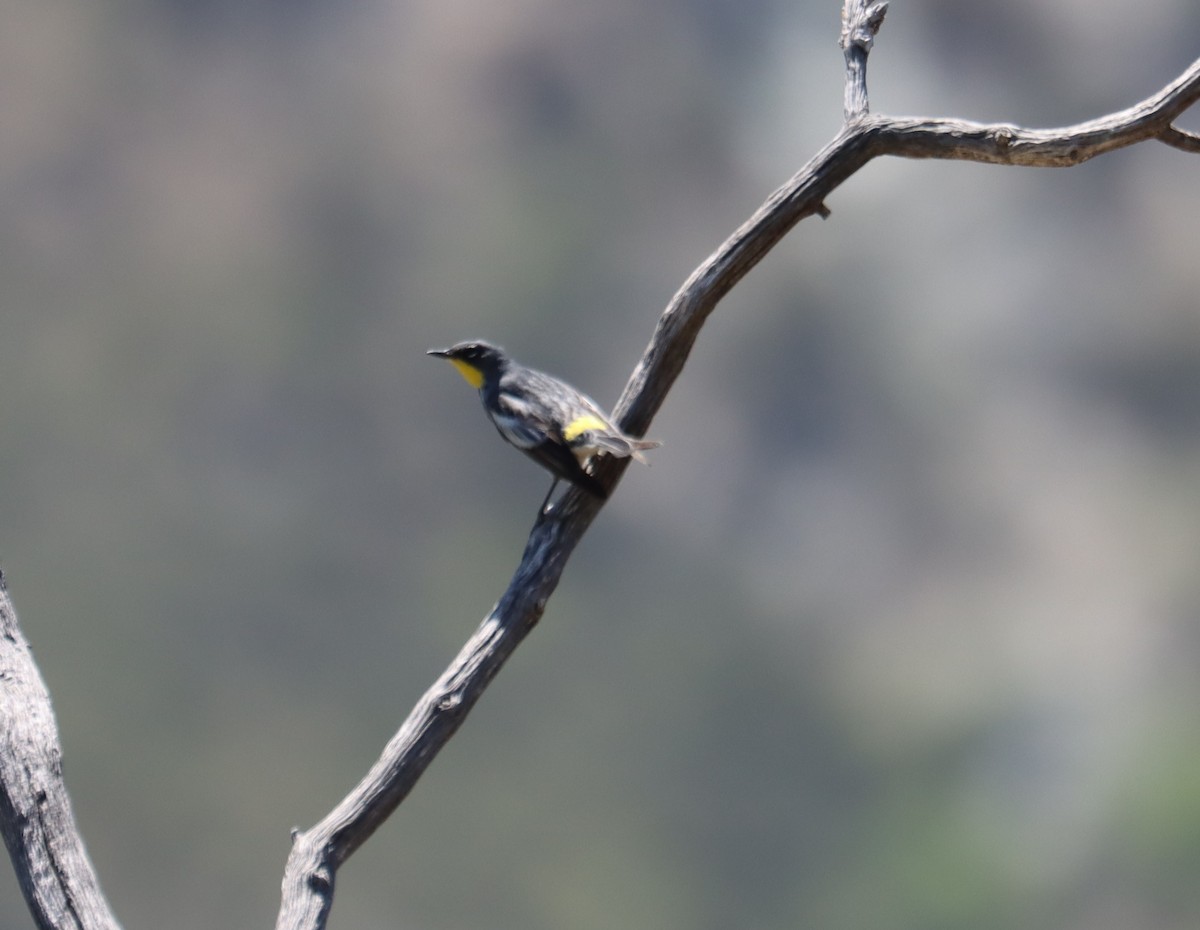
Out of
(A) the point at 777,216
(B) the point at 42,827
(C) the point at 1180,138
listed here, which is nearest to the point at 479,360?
(A) the point at 777,216

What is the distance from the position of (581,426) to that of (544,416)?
0.84ft

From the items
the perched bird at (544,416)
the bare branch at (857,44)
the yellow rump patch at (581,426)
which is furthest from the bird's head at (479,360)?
the bare branch at (857,44)

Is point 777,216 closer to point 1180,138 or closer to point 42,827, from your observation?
point 1180,138

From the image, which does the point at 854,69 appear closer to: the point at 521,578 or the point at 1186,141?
the point at 1186,141

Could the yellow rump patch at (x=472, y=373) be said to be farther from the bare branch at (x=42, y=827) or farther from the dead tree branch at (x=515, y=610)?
the bare branch at (x=42, y=827)

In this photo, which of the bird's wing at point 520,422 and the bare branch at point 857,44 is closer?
the bare branch at point 857,44

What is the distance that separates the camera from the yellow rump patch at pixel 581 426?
3375 millimetres

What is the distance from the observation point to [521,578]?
304cm

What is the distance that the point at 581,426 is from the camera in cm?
342

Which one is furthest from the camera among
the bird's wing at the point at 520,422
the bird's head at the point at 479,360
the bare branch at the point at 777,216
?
the bird's head at the point at 479,360

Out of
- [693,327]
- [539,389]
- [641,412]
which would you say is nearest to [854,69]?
[693,327]

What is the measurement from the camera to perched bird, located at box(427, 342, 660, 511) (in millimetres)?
3287

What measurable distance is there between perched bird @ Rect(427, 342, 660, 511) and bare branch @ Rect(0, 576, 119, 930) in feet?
4.27

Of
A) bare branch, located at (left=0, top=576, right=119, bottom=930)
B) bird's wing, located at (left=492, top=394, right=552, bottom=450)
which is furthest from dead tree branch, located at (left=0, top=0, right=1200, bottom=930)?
bird's wing, located at (left=492, top=394, right=552, bottom=450)
